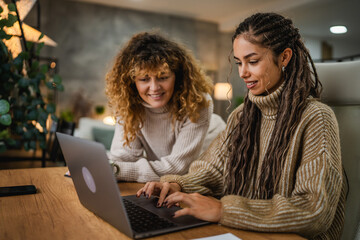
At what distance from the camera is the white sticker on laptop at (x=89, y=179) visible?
28.3 inches

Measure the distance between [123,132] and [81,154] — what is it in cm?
85

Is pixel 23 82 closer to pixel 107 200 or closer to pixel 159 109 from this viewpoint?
pixel 159 109

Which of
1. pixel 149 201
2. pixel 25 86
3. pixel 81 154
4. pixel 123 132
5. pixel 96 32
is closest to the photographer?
pixel 81 154

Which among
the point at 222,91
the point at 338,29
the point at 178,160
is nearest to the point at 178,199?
the point at 178,160

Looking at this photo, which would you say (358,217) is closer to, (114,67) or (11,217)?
(11,217)

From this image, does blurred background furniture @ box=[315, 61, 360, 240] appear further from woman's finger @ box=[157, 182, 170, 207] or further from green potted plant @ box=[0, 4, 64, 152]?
green potted plant @ box=[0, 4, 64, 152]

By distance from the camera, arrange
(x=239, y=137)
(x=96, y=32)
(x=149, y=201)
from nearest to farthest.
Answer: (x=149, y=201)
(x=239, y=137)
(x=96, y=32)

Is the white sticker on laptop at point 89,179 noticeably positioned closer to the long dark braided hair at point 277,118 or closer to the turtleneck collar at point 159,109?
the long dark braided hair at point 277,118

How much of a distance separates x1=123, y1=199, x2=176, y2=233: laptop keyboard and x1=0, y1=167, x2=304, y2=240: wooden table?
1.3 inches

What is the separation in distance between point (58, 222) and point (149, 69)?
841mm

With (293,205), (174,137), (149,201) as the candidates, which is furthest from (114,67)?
(293,205)

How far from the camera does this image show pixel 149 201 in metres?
0.92

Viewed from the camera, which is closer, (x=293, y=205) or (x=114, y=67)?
(x=293, y=205)

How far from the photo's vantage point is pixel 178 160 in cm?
142
